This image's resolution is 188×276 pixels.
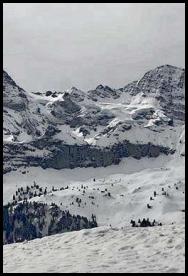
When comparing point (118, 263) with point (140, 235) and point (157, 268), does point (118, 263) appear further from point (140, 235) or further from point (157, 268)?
point (140, 235)

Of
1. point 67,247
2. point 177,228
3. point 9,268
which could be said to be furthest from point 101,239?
point 9,268

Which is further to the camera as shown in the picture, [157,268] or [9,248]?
[9,248]

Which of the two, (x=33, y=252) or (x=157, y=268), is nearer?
(x=157, y=268)

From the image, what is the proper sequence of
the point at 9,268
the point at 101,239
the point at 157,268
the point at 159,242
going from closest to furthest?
the point at 157,268 < the point at 9,268 < the point at 159,242 < the point at 101,239

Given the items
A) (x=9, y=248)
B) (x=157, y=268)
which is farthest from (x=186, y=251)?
(x=9, y=248)

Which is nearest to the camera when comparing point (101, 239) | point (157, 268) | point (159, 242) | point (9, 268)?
point (157, 268)

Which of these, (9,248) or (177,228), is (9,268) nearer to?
(9,248)

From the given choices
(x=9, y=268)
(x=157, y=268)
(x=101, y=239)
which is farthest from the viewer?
(x=101, y=239)
